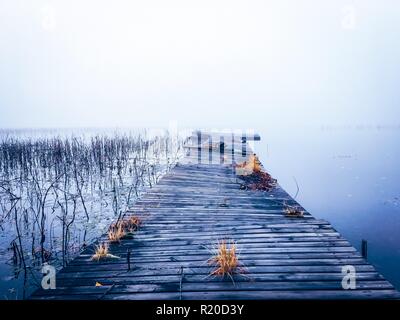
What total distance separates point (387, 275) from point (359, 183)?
23.9 ft

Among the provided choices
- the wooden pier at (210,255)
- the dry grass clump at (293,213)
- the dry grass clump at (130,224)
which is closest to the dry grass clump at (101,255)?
the wooden pier at (210,255)

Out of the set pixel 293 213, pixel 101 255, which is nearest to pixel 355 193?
pixel 293 213

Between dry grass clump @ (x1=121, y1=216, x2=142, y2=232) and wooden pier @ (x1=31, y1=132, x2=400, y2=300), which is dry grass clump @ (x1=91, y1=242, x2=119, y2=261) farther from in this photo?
→ dry grass clump @ (x1=121, y1=216, x2=142, y2=232)

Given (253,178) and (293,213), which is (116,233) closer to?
(293,213)

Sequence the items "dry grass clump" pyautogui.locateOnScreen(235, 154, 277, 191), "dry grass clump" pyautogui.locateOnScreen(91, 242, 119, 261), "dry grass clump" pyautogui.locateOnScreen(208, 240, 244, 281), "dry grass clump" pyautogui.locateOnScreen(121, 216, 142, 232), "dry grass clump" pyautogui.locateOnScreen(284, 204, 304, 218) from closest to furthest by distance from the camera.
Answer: "dry grass clump" pyautogui.locateOnScreen(208, 240, 244, 281)
"dry grass clump" pyautogui.locateOnScreen(91, 242, 119, 261)
"dry grass clump" pyautogui.locateOnScreen(121, 216, 142, 232)
"dry grass clump" pyautogui.locateOnScreen(284, 204, 304, 218)
"dry grass clump" pyautogui.locateOnScreen(235, 154, 277, 191)

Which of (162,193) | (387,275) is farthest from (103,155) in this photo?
(387,275)

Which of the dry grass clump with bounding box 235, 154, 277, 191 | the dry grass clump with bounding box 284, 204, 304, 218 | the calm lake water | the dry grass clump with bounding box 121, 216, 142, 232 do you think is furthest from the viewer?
the dry grass clump with bounding box 235, 154, 277, 191

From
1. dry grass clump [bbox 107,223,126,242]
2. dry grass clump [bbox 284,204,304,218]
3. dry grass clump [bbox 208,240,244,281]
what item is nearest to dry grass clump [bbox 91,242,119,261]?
dry grass clump [bbox 107,223,126,242]

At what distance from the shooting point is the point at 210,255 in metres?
3.19

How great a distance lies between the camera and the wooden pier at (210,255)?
2.46 metres

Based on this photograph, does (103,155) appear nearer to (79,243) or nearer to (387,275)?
(79,243)

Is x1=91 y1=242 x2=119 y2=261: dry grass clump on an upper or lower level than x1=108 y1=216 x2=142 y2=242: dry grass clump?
lower

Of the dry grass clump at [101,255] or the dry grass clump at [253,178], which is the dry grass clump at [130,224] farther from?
the dry grass clump at [253,178]

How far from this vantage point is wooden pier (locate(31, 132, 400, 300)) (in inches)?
96.7
